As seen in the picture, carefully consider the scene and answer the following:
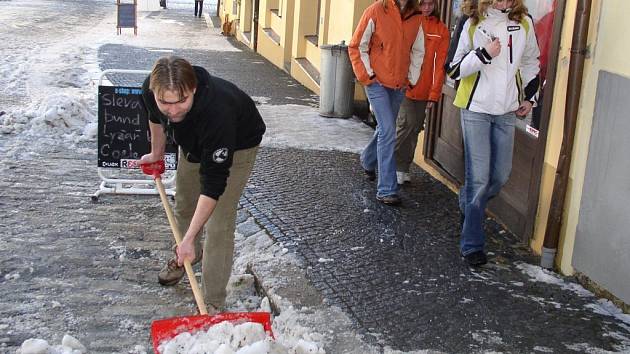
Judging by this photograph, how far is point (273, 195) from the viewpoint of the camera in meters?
7.04

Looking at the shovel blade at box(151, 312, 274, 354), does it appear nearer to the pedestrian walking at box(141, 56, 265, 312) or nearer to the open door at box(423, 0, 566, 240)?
the pedestrian walking at box(141, 56, 265, 312)

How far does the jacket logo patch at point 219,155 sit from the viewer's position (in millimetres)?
3941

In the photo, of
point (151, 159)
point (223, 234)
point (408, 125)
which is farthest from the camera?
point (408, 125)

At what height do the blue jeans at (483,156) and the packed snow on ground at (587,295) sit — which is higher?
the blue jeans at (483,156)

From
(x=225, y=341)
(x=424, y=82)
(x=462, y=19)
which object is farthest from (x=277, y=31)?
(x=225, y=341)

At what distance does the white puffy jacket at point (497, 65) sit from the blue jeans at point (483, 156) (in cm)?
9

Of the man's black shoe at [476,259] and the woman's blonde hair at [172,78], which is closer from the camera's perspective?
the woman's blonde hair at [172,78]

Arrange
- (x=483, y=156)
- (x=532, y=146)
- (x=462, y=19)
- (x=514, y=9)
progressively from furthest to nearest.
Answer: (x=532, y=146), (x=462, y=19), (x=483, y=156), (x=514, y=9)

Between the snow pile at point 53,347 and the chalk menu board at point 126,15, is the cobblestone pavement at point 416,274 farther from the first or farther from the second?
the chalk menu board at point 126,15

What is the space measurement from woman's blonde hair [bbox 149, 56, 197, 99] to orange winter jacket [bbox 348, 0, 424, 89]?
3024 millimetres

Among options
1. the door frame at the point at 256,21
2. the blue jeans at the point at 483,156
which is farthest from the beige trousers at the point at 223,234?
the door frame at the point at 256,21

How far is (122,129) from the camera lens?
22.0ft

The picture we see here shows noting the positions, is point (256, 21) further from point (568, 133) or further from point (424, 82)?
point (568, 133)

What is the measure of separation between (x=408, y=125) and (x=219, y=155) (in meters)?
3.52
